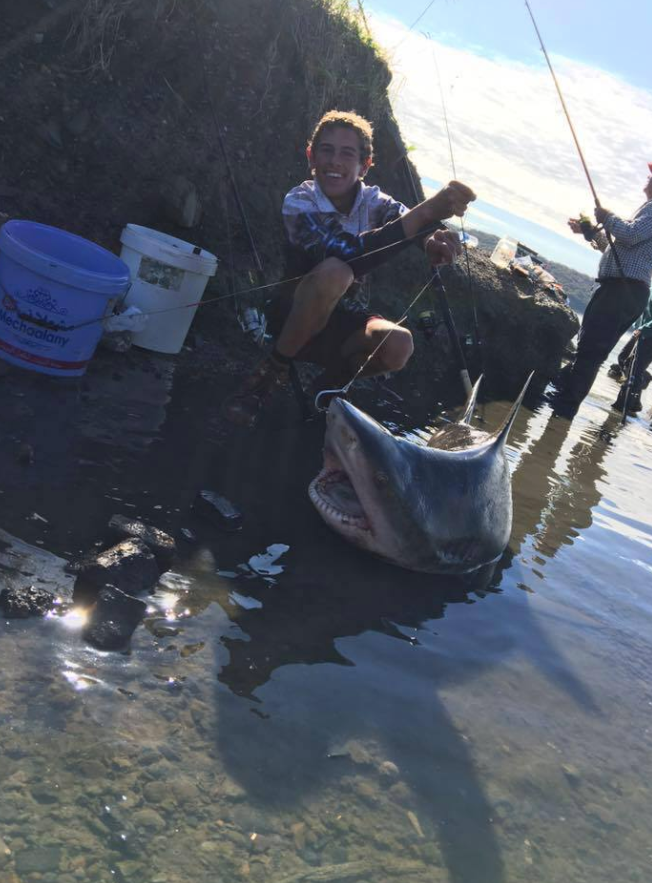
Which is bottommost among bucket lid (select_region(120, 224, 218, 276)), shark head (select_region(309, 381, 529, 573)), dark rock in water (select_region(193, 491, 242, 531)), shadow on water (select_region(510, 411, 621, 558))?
dark rock in water (select_region(193, 491, 242, 531))

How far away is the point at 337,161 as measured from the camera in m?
4.45

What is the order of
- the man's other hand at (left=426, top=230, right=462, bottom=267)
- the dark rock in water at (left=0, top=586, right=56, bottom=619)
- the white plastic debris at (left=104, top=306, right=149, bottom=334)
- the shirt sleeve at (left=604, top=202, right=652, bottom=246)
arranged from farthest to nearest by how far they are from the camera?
the shirt sleeve at (left=604, top=202, right=652, bottom=246) < the white plastic debris at (left=104, top=306, right=149, bottom=334) < the man's other hand at (left=426, top=230, right=462, bottom=267) < the dark rock in water at (left=0, top=586, right=56, bottom=619)

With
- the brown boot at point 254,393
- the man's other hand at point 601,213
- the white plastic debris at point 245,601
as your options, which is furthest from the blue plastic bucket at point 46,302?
the man's other hand at point 601,213

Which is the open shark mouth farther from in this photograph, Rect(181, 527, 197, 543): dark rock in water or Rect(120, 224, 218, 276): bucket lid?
Rect(120, 224, 218, 276): bucket lid

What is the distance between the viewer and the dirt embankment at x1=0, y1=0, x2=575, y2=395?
5562 mm

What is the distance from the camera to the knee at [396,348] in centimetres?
445

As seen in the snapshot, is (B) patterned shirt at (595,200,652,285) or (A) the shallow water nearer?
(A) the shallow water

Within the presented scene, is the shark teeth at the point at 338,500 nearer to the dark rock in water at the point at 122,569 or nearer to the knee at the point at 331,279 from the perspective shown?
the dark rock in water at the point at 122,569

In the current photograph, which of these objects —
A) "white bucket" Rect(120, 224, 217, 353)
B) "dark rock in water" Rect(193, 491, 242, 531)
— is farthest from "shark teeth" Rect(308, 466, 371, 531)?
"white bucket" Rect(120, 224, 217, 353)

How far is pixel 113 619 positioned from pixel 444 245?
2.83 meters

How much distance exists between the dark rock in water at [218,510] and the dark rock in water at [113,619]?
82cm

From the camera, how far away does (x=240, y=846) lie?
1.84 metres

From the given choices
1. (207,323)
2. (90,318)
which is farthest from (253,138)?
(90,318)

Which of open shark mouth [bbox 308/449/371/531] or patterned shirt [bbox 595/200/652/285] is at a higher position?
patterned shirt [bbox 595/200/652/285]
